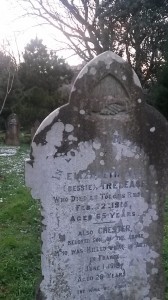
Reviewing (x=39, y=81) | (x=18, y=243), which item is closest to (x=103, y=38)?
(x=39, y=81)

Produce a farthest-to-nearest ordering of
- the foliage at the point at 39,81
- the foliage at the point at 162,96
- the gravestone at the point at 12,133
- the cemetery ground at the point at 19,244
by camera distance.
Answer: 1. the foliage at the point at 39,81
2. the gravestone at the point at 12,133
3. the foliage at the point at 162,96
4. the cemetery ground at the point at 19,244

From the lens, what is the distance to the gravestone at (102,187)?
3770 millimetres

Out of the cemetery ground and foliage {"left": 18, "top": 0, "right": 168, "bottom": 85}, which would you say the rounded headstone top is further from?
foliage {"left": 18, "top": 0, "right": 168, "bottom": 85}

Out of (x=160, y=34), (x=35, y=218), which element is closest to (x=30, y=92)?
(x=160, y=34)

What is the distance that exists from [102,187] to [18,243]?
2982 mm

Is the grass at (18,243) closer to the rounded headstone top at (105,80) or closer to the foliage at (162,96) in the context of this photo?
the rounded headstone top at (105,80)

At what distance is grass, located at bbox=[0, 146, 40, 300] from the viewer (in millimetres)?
5117

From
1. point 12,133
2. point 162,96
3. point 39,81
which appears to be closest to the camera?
point 162,96

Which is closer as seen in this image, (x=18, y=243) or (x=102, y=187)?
(x=102, y=187)

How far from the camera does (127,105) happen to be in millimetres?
3883

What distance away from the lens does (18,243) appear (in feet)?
21.2

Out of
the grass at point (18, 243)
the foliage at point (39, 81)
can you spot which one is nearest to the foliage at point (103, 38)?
the foliage at point (39, 81)

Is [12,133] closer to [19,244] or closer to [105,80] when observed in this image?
[19,244]

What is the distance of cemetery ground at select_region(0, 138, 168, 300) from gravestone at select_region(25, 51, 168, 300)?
1.21 m
